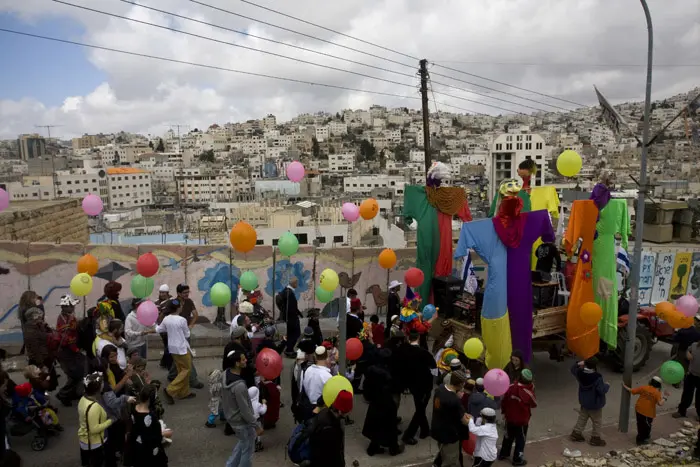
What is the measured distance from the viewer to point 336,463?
5.10 metres

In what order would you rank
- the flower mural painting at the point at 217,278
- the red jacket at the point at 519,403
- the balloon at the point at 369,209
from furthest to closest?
the flower mural painting at the point at 217,278
the balloon at the point at 369,209
the red jacket at the point at 519,403

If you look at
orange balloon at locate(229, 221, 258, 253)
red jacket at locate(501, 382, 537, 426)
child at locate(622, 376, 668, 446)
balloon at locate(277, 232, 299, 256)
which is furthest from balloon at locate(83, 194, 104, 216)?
child at locate(622, 376, 668, 446)

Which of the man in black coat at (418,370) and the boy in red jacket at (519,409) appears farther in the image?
the man in black coat at (418,370)

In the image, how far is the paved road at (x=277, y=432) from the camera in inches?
248

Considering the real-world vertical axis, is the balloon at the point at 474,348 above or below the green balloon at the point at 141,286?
below

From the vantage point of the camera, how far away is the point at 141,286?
9.05m

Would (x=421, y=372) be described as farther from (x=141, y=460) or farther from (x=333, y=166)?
(x=333, y=166)

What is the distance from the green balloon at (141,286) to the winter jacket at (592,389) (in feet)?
22.2

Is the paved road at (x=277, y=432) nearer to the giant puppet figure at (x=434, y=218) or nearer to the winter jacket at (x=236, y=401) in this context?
the winter jacket at (x=236, y=401)

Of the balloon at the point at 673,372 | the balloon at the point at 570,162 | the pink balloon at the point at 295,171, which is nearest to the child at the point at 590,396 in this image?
the balloon at the point at 673,372

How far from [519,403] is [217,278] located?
20.9 ft

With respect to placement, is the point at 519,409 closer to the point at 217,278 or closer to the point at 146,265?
the point at 146,265

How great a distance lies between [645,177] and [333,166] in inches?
5710

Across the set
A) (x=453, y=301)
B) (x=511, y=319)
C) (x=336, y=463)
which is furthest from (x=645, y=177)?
(x=336, y=463)
